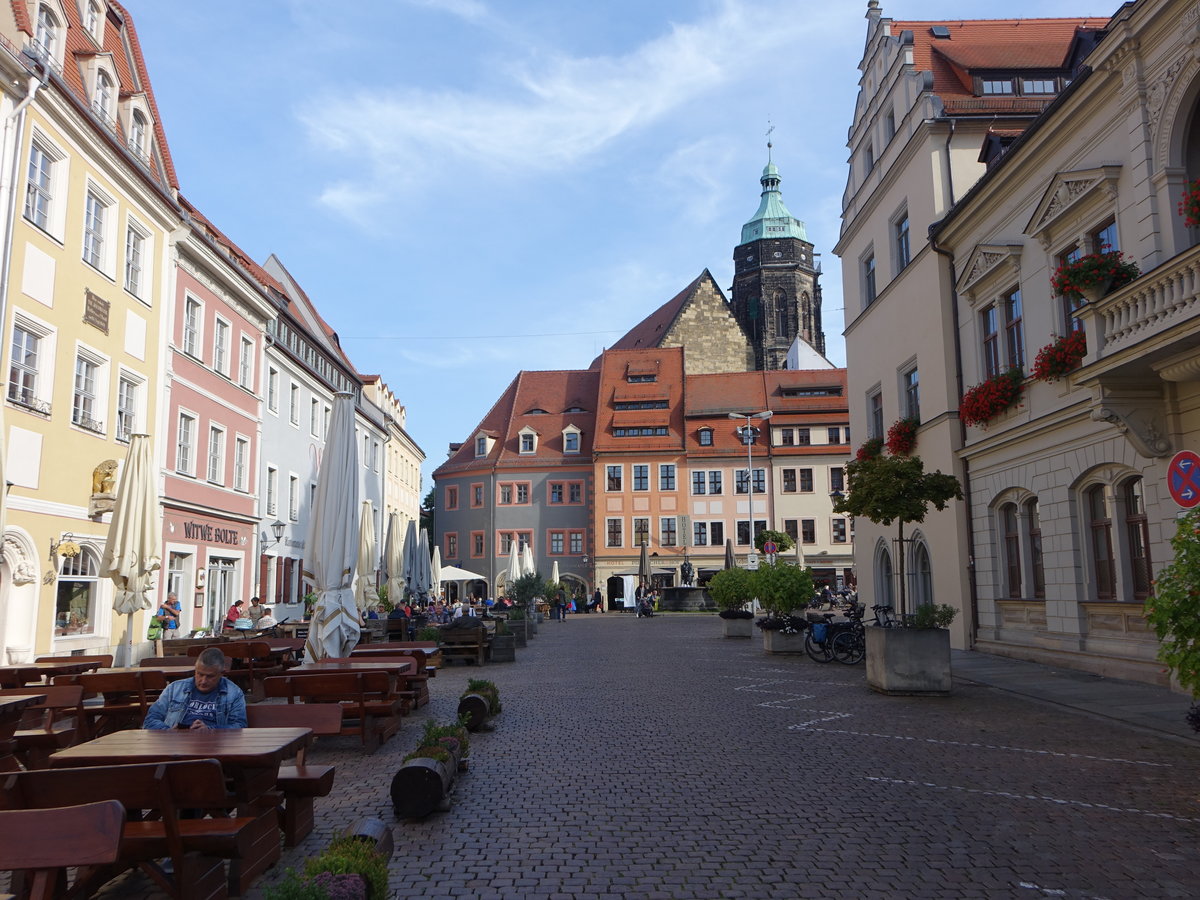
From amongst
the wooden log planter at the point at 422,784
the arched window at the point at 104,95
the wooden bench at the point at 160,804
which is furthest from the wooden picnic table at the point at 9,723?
the arched window at the point at 104,95

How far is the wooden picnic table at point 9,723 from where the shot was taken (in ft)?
25.1

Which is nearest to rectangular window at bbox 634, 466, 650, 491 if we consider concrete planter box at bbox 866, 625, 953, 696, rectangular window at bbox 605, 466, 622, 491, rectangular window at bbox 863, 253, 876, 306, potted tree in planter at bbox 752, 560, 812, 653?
rectangular window at bbox 605, 466, 622, 491

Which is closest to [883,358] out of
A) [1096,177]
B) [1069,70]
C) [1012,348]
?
[1012,348]

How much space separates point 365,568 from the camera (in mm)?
23453

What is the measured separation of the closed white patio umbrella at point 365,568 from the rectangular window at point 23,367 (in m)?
7.40

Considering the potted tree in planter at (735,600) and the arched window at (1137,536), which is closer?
the arched window at (1137,536)

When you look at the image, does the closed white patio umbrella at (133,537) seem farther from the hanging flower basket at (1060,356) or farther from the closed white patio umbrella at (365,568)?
the hanging flower basket at (1060,356)

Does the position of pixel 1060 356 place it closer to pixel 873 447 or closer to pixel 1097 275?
pixel 1097 275

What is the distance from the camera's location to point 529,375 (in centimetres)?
7312

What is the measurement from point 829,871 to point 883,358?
75.4ft

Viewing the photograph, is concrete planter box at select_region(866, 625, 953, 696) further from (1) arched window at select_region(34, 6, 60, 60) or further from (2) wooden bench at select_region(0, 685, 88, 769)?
(1) arched window at select_region(34, 6, 60, 60)

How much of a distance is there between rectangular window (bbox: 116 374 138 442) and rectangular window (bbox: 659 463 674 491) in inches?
1736

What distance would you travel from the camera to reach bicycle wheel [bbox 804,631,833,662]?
790 inches

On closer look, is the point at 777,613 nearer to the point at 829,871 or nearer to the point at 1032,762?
the point at 1032,762
